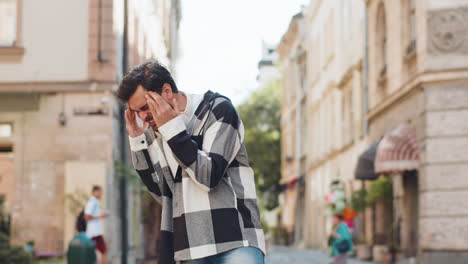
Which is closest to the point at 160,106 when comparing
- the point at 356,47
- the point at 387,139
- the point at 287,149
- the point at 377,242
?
the point at 387,139

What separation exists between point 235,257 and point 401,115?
15897 millimetres

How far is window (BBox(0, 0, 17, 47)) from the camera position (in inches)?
767

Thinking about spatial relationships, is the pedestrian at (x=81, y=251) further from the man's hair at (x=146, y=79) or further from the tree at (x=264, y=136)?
the tree at (x=264, y=136)

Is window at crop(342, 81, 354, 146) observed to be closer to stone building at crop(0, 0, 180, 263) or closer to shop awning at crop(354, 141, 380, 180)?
shop awning at crop(354, 141, 380, 180)

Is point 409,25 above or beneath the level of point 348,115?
above

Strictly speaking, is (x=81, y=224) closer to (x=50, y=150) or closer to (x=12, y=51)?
(x=50, y=150)

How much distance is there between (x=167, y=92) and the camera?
343cm

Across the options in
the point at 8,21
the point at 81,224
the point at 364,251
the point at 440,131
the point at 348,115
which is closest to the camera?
the point at 81,224

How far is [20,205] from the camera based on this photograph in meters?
19.0

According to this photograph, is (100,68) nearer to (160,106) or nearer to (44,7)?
(44,7)

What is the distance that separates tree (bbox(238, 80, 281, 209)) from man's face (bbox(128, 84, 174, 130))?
1978 inches

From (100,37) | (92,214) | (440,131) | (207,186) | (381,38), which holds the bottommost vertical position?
(92,214)

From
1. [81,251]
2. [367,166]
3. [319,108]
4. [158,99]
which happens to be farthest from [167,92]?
[319,108]

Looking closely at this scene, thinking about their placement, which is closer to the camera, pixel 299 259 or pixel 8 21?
pixel 8 21
